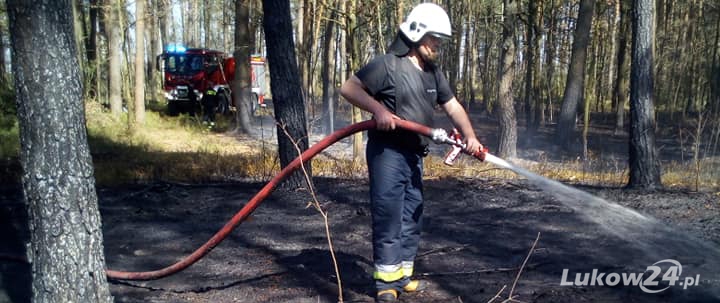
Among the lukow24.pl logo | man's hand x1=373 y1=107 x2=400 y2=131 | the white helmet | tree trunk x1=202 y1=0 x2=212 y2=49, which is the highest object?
tree trunk x1=202 y1=0 x2=212 y2=49

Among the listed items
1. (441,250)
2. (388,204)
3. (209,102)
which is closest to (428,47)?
(388,204)

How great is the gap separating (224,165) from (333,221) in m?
3.56

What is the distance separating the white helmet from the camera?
383 centimetres

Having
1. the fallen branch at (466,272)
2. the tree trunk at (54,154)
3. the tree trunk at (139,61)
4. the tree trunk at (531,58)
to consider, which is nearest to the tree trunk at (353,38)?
the fallen branch at (466,272)

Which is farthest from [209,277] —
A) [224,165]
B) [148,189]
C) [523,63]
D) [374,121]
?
[523,63]

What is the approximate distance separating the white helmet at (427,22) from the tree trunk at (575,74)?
48.3 feet

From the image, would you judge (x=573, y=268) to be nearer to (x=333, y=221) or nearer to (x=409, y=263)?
(x=409, y=263)

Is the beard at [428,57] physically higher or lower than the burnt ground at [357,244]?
higher

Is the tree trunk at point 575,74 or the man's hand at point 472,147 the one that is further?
the tree trunk at point 575,74

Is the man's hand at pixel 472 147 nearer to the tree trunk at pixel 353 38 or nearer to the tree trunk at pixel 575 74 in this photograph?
the tree trunk at pixel 353 38

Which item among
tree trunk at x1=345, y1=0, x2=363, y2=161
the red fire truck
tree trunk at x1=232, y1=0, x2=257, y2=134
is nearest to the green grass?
tree trunk at x1=345, y1=0, x2=363, y2=161

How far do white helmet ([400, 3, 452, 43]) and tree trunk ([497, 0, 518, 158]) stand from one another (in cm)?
1072

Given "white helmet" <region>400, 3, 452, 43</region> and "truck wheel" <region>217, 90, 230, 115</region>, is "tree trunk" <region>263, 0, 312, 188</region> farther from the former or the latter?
"truck wheel" <region>217, 90, 230, 115</region>

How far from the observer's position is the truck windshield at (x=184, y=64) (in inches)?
923
